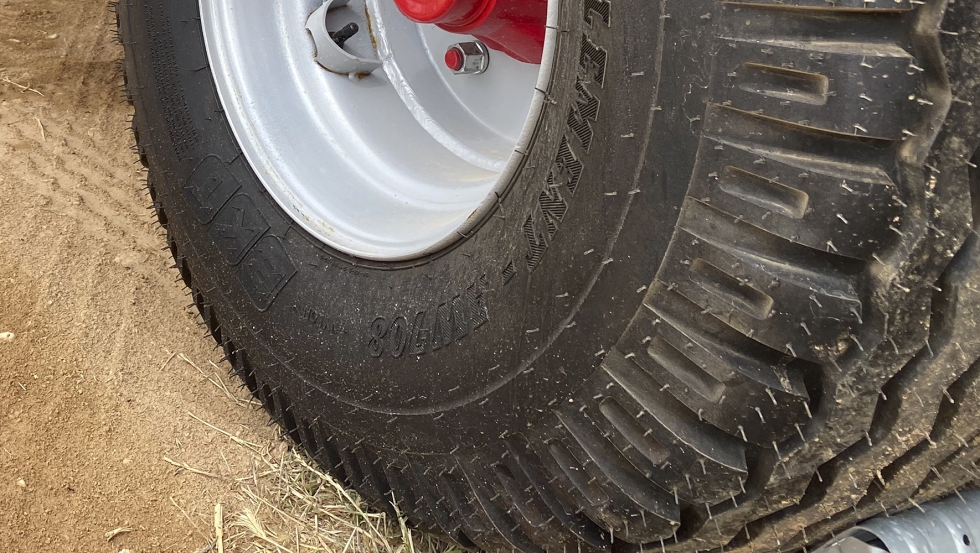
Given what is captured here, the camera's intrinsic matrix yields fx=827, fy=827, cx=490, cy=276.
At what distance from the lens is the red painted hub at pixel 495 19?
4.47 ft

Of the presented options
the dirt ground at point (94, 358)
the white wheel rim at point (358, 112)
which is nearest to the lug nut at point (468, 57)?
the white wheel rim at point (358, 112)

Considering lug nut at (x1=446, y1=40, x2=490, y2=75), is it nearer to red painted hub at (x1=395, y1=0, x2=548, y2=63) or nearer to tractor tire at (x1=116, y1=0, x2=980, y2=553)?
red painted hub at (x1=395, y1=0, x2=548, y2=63)

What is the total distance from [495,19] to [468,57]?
0.16m

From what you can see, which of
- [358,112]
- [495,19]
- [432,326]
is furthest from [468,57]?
[432,326]

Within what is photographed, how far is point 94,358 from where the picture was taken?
1959 mm

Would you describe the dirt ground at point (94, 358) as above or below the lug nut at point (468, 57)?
below

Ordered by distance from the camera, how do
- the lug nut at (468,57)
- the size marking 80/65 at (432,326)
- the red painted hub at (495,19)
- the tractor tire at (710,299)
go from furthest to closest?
1. the lug nut at (468,57)
2. the red painted hub at (495,19)
3. the size marking 80/65 at (432,326)
4. the tractor tire at (710,299)

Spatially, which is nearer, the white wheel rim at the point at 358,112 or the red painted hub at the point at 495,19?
the red painted hub at the point at 495,19

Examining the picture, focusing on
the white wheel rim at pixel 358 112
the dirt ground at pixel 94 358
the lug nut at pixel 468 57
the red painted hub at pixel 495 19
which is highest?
the red painted hub at pixel 495 19

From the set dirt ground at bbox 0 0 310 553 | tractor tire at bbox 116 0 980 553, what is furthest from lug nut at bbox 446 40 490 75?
dirt ground at bbox 0 0 310 553

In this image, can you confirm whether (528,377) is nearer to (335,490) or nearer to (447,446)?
(447,446)

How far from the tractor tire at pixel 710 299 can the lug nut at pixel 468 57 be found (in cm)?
42

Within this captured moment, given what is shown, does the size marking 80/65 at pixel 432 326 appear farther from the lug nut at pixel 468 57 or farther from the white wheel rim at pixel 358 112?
the lug nut at pixel 468 57

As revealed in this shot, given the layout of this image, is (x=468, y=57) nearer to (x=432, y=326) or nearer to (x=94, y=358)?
(x=432, y=326)
